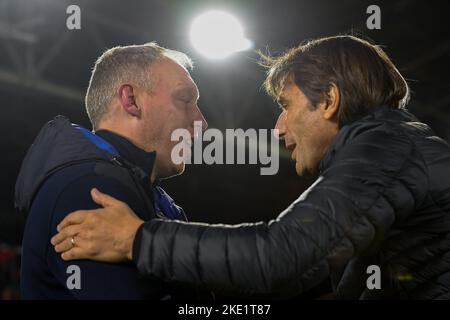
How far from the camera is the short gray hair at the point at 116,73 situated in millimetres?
1973

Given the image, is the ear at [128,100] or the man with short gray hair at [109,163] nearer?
the man with short gray hair at [109,163]

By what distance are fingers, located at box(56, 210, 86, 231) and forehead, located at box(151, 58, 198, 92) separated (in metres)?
0.80

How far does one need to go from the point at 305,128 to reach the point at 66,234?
78cm

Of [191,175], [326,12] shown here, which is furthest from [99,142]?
[191,175]

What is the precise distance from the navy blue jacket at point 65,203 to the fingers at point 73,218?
4 cm

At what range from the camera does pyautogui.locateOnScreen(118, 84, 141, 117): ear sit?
1.93m

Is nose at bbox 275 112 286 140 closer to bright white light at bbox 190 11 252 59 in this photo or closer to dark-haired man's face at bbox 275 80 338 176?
dark-haired man's face at bbox 275 80 338 176

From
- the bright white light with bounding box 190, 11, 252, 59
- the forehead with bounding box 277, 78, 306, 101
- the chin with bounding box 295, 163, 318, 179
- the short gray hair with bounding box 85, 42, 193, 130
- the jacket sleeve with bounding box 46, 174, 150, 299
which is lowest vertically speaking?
the jacket sleeve with bounding box 46, 174, 150, 299

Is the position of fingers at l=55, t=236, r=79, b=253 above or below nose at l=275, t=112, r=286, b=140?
below

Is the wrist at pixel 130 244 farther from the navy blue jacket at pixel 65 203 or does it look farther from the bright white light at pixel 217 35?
the bright white light at pixel 217 35

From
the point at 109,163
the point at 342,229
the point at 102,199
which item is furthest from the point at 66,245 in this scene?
the point at 342,229

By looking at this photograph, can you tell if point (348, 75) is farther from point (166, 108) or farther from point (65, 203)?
point (65, 203)

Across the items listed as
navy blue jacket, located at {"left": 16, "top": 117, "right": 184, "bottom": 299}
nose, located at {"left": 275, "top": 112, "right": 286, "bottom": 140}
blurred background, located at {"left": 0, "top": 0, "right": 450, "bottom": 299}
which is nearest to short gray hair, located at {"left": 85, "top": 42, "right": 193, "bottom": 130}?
navy blue jacket, located at {"left": 16, "top": 117, "right": 184, "bottom": 299}

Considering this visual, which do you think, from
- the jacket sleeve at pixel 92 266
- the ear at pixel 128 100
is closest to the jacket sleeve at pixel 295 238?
the jacket sleeve at pixel 92 266
